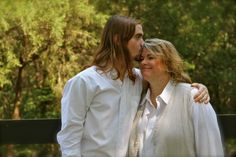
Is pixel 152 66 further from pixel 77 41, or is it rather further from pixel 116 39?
pixel 77 41

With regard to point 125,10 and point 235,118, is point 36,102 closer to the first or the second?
point 125,10

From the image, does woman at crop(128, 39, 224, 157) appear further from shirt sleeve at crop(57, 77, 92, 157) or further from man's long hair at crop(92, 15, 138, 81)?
shirt sleeve at crop(57, 77, 92, 157)

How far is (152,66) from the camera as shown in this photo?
6.88 feet

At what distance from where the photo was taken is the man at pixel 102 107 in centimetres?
208

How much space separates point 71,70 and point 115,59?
8.11 meters

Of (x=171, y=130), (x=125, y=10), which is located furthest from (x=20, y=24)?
(x=171, y=130)

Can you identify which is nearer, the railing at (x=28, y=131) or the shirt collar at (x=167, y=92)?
the shirt collar at (x=167, y=92)

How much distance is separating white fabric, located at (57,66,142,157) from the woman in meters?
0.08

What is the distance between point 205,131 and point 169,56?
369mm

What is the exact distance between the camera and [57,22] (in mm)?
9312

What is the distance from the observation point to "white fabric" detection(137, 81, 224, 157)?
1996 millimetres

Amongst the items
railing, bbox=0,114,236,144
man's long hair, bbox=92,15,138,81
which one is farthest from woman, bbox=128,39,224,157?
railing, bbox=0,114,236,144

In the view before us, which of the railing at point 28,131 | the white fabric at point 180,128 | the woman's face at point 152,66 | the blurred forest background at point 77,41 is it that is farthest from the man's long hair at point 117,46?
the blurred forest background at point 77,41

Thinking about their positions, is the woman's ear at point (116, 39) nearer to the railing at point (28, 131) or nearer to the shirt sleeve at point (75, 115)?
the shirt sleeve at point (75, 115)
